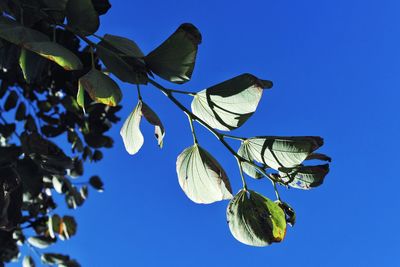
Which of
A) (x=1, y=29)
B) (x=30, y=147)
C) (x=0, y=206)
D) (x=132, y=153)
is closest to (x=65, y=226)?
(x=30, y=147)

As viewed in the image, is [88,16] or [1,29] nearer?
[1,29]

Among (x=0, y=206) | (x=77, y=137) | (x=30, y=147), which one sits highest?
(x=77, y=137)

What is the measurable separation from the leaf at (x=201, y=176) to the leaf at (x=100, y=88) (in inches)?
5.8

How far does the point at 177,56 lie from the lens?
73cm

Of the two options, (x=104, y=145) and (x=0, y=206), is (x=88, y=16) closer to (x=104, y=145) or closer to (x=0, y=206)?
(x=0, y=206)

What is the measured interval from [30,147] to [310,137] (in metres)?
0.83

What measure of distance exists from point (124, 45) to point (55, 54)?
14 centimetres

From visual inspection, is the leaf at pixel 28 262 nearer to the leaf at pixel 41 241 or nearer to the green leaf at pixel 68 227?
the leaf at pixel 41 241

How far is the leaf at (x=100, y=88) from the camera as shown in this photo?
673mm

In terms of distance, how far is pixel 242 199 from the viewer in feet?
2.54

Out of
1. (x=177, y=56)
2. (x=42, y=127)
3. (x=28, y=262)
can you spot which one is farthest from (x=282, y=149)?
(x=28, y=262)

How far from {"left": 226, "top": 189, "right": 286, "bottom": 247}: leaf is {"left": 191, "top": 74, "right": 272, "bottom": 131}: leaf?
12 centimetres

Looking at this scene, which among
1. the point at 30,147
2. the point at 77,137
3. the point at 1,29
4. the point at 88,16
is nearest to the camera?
the point at 1,29

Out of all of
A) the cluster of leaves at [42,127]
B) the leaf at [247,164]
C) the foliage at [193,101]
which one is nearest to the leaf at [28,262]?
the cluster of leaves at [42,127]
